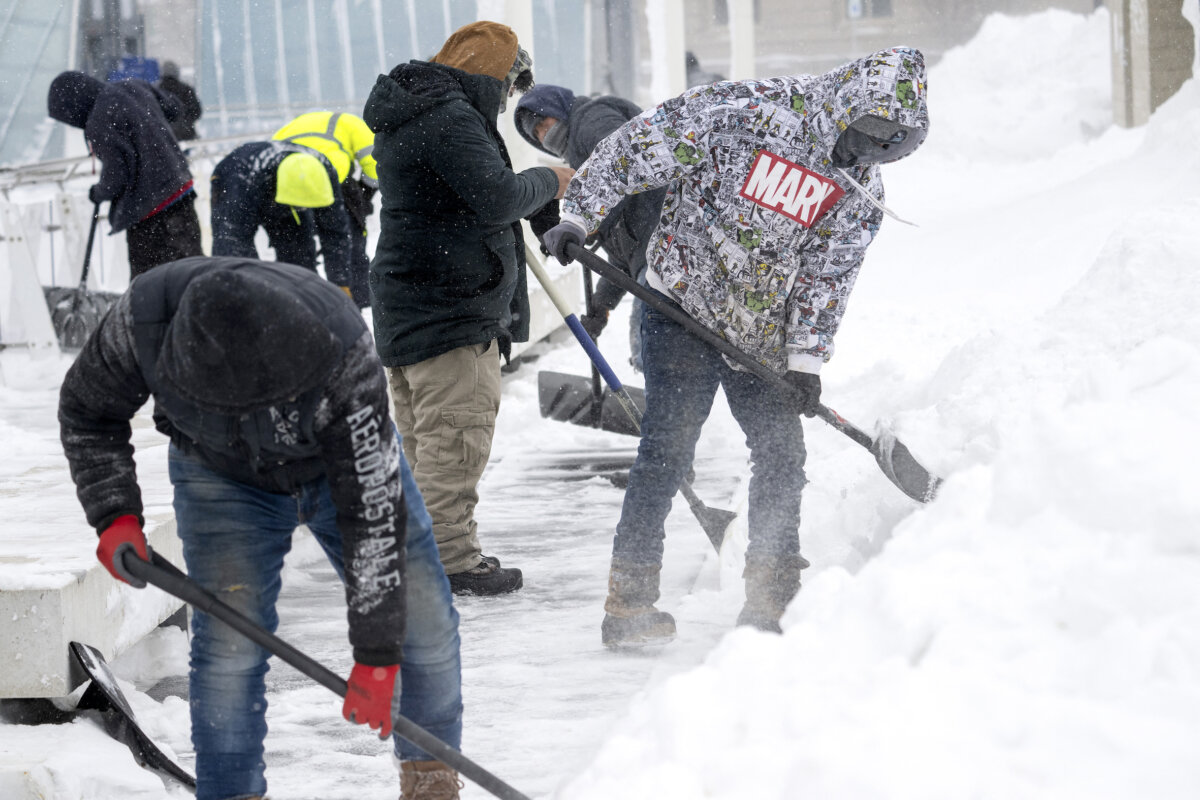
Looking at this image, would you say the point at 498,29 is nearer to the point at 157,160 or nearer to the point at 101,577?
the point at 101,577

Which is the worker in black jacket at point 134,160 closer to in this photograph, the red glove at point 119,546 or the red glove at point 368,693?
the red glove at point 119,546

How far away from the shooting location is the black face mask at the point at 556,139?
468 centimetres

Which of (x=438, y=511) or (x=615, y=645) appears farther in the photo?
(x=438, y=511)

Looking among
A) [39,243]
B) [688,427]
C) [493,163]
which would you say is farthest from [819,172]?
[39,243]

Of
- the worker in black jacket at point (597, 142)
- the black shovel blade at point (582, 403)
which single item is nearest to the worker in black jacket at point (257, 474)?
the worker in black jacket at point (597, 142)

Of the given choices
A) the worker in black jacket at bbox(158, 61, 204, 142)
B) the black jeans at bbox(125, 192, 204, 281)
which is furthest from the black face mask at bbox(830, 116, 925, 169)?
the worker in black jacket at bbox(158, 61, 204, 142)

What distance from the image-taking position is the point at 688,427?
3.46m

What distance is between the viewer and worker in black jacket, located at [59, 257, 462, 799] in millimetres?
2021

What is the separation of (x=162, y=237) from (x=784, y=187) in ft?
13.2

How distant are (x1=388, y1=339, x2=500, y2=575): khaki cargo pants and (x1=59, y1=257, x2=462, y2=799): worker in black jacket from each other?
58.4 inches

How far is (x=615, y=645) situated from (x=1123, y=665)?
198 cm

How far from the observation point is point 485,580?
4.16 meters

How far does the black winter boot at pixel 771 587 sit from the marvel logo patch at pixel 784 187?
100 cm

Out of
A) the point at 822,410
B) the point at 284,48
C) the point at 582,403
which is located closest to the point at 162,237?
the point at 582,403
